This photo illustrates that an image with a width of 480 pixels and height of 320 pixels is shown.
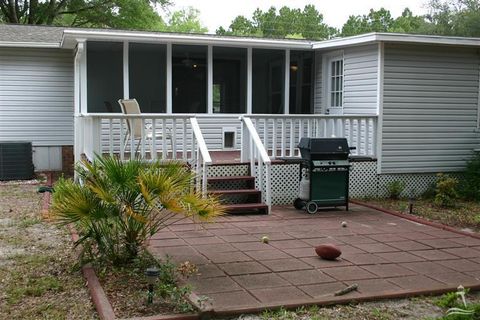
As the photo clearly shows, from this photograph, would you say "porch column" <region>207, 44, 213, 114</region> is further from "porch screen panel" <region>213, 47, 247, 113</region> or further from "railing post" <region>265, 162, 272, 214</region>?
"railing post" <region>265, 162, 272, 214</region>

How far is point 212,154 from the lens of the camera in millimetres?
10773

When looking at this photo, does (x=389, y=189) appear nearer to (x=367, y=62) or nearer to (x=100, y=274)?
(x=367, y=62)

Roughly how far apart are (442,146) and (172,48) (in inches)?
215

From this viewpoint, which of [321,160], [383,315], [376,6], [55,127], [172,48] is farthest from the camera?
[376,6]

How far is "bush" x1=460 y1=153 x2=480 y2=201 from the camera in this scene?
10.2m

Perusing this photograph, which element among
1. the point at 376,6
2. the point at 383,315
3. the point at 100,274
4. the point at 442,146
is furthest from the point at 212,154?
the point at 376,6

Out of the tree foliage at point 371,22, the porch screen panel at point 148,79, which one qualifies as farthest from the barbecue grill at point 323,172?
the tree foliage at point 371,22

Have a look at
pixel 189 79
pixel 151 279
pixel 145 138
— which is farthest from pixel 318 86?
pixel 151 279

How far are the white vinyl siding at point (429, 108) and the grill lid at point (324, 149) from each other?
5.77 ft

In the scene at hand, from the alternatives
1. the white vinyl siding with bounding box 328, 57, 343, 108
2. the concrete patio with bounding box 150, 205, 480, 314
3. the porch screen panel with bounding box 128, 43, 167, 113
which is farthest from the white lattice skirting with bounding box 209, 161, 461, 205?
the porch screen panel with bounding box 128, 43, 167, 113

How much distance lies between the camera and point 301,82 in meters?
12.2

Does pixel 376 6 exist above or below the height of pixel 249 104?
above

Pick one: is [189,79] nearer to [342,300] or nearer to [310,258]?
[310,258]

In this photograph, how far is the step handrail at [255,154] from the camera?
8406 mm
